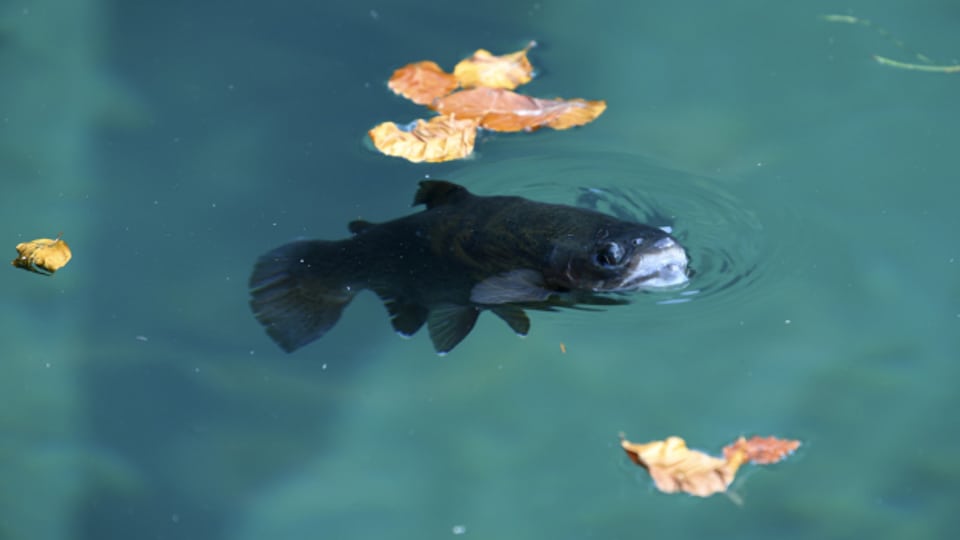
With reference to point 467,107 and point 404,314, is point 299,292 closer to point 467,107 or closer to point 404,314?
point 404,314

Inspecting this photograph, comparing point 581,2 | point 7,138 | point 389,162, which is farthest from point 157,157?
point 581,2

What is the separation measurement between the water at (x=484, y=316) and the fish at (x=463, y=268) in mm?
74

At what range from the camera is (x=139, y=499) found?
308 centimetres

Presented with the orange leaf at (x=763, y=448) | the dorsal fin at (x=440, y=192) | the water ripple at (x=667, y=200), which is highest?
the dorsal fin at (x=440, y=192)

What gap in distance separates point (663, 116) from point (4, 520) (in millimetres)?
2922

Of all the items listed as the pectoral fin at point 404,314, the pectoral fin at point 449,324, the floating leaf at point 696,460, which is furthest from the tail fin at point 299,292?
the floating leaf at point 696,460

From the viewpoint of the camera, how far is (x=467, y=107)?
13.6 ft

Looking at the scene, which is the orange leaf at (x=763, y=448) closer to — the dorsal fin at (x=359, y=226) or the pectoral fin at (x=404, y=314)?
the pectoral fin at (x=404, y=314)

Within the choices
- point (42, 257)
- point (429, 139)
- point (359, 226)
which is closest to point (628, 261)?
point (359, 226)

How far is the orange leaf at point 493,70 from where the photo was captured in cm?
429

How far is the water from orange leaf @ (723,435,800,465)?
0.04 meters

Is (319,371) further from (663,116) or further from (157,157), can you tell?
(663,116)

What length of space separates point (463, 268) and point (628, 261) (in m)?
0.58

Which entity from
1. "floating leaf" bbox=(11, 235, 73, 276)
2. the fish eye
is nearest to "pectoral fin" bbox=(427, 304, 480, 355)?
the fish eye
